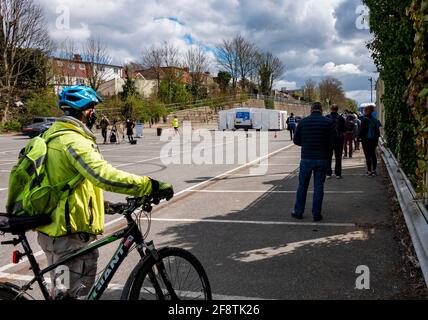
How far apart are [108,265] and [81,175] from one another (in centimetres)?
62

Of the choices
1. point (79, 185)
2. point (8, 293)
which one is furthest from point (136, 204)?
point (8, 293)

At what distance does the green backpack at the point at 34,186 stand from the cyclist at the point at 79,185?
0.04 meters

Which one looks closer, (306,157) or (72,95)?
(72,95)

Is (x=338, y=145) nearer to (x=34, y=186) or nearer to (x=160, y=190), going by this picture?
(x=160, y=190)

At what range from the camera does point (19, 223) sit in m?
2.54

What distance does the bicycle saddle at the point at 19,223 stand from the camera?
2.51m

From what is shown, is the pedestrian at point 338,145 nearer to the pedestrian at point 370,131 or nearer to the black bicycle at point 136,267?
the pedestrian at point 370,131

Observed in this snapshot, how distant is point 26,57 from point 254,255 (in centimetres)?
4321

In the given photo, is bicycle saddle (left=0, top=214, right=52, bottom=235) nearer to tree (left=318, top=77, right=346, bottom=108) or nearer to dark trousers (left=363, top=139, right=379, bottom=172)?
dark trousers (left=363, top=139, right=379, bottom=172)

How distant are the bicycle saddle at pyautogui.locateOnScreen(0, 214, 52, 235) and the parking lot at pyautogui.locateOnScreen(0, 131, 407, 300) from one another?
5.34 ft
